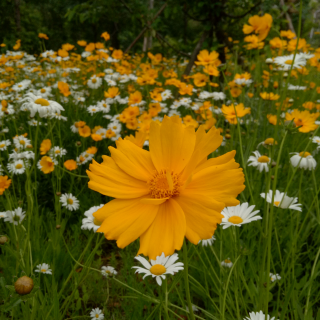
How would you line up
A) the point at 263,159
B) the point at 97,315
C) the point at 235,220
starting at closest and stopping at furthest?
the point at 235,220 < the point at 97,315 < the point at 263,159

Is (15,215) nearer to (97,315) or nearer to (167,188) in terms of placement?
(97,315)

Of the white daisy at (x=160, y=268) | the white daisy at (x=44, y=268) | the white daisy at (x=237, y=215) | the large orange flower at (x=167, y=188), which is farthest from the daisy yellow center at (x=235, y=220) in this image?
the white daisy at (x=44, y=268)

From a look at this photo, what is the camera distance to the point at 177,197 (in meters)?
0.54

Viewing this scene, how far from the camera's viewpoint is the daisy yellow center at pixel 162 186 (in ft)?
1.77

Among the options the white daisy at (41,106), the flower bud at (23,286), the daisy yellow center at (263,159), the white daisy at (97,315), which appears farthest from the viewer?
the white daisy at (41,106)

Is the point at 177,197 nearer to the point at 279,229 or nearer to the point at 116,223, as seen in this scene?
the point at 116,223

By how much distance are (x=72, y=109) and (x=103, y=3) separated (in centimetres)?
114

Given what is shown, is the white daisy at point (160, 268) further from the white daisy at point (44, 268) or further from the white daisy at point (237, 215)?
the white daisy at point (44, 268)

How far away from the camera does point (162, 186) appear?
55 cm

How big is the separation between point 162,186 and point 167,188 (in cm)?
1

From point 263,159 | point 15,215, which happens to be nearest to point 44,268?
Answer: point 15,215

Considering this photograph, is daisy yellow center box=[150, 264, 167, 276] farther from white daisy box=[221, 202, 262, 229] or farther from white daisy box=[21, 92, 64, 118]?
white daisy box=[21, 92, 64, 118]

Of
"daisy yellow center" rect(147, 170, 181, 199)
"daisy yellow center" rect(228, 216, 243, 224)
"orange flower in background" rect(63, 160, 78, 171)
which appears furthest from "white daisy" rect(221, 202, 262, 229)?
"orange flower in background" rect(63, 160, 78, 171)

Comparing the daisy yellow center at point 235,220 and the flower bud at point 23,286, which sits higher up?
the daisy yellow center at point 235,220
